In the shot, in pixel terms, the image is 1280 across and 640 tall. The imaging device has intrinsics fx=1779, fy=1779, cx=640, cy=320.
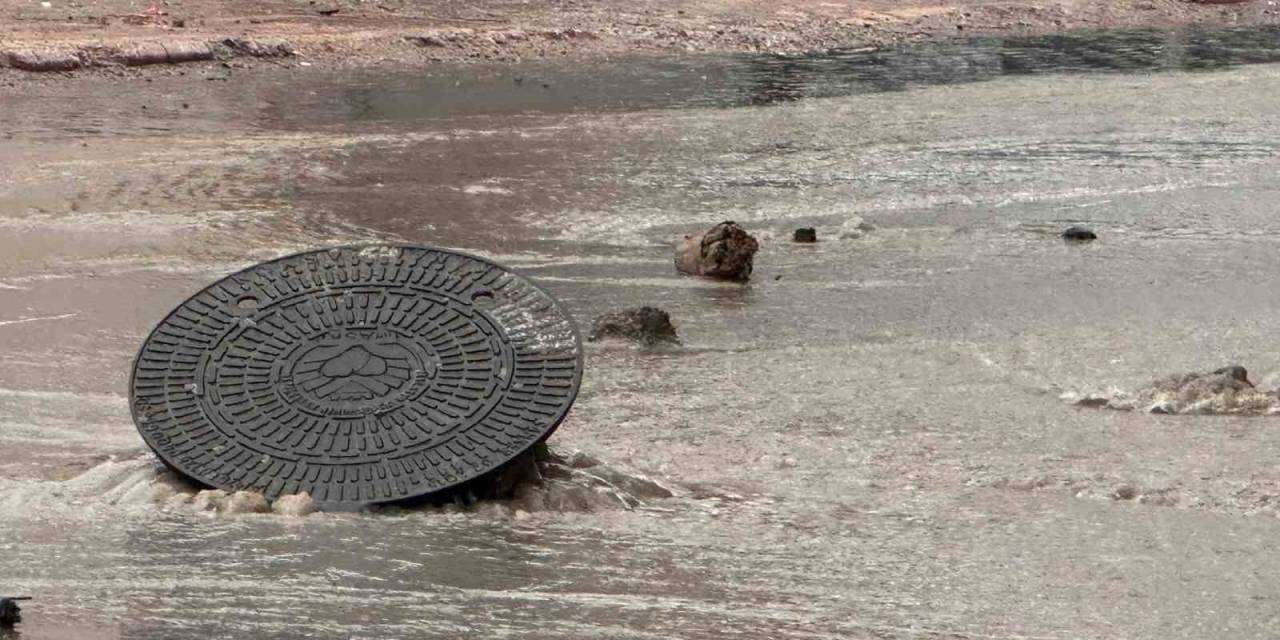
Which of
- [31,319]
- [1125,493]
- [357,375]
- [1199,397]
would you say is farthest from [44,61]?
[1125,493]

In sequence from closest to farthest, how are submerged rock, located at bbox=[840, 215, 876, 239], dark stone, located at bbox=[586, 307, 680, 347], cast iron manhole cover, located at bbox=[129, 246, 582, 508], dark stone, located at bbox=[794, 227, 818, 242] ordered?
cast iron manhole cover, located at bbox=[129, 246, 582, 508]
dark stone, located at bbox=[586, 307, 680, 347]
dark stone, located at bbox=[794, 227, 818, 242]
submerged rock, located at bbox=[840, 215, 876, 239]

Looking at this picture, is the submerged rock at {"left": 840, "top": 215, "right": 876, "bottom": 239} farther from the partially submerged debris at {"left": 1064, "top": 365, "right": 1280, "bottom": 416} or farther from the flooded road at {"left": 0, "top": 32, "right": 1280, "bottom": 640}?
the partially submerged debris at {"left": 1064, "top": 365, "right": 1280, "bottom": 416}

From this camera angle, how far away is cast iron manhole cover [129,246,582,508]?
16.1 feet

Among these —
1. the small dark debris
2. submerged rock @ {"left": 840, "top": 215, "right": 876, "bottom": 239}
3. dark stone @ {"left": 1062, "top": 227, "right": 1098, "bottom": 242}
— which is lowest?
the small dark debris

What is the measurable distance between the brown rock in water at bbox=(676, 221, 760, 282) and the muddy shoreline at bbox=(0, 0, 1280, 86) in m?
4.64

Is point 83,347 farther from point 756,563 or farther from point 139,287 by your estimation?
point 756,563

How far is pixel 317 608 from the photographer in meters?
4.21

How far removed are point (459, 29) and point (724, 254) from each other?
18.4ft

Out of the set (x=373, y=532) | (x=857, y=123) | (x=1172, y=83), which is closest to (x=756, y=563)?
(x=373, y=532)

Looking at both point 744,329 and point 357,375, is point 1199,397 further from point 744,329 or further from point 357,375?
point 357,375

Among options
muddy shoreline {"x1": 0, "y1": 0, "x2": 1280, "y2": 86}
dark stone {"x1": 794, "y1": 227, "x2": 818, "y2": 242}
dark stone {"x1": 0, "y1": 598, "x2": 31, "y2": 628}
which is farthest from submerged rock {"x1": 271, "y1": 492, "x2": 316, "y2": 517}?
muddy shoreline {"x1": 0, "y1": 0, "x2": 1280, "y2": 86}

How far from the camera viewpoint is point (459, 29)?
487 inches

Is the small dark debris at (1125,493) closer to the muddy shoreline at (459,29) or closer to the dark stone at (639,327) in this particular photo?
the dark stone at (639,327)

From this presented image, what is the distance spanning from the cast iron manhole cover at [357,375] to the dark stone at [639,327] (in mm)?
1121
